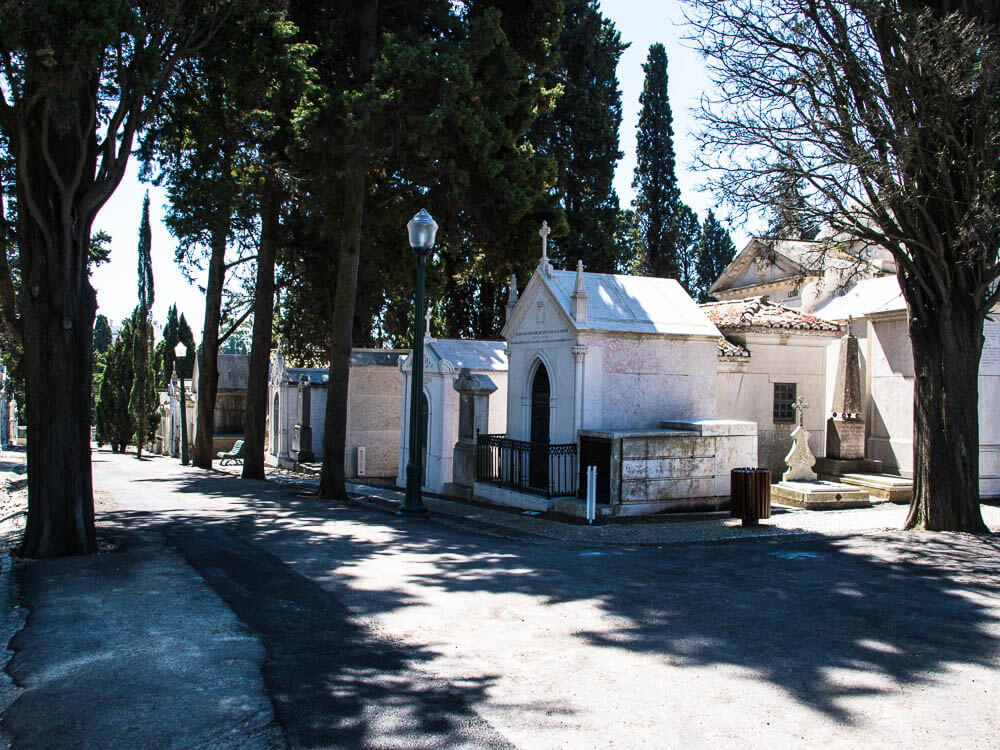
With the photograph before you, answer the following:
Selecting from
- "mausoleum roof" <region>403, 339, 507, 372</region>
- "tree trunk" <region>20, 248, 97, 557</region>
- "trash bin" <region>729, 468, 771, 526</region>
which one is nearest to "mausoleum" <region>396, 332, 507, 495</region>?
"mausoleum roof" <region>403, 339, 507, 372</region>

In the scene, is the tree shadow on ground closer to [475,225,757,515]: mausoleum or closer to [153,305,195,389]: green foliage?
[475,225,757,515]: mausoleum

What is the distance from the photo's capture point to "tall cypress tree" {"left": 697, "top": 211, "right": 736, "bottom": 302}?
57.2m

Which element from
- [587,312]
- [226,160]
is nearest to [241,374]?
[226,160]

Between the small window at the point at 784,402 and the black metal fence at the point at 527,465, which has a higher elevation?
the small window at the point at 784,402

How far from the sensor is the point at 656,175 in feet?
120

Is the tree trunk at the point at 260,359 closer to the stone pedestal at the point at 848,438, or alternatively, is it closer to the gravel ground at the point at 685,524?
the gravel ground at the point at 685,524

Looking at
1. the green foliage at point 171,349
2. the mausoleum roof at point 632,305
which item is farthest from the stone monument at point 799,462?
the green foliage at point 171,349

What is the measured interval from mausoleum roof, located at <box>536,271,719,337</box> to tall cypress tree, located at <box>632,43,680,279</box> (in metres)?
20.9

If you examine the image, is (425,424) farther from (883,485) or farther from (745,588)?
(745,588)

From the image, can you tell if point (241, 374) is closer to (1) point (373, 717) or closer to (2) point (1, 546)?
(2) point (1, 546)

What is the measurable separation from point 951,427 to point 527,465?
7.25m

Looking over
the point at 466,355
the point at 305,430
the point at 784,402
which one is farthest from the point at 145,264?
the point at 784,402

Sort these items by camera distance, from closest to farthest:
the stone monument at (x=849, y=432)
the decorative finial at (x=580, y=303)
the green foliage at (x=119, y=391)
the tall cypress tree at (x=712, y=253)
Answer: the decorative finial at (x=580, y=303) → the stone monument at (x=849, y=432) → the green foliage at (x=119, y=391) → the tall cypress tree at (x=712, y=253)

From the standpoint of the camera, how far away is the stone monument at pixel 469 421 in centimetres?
1645
